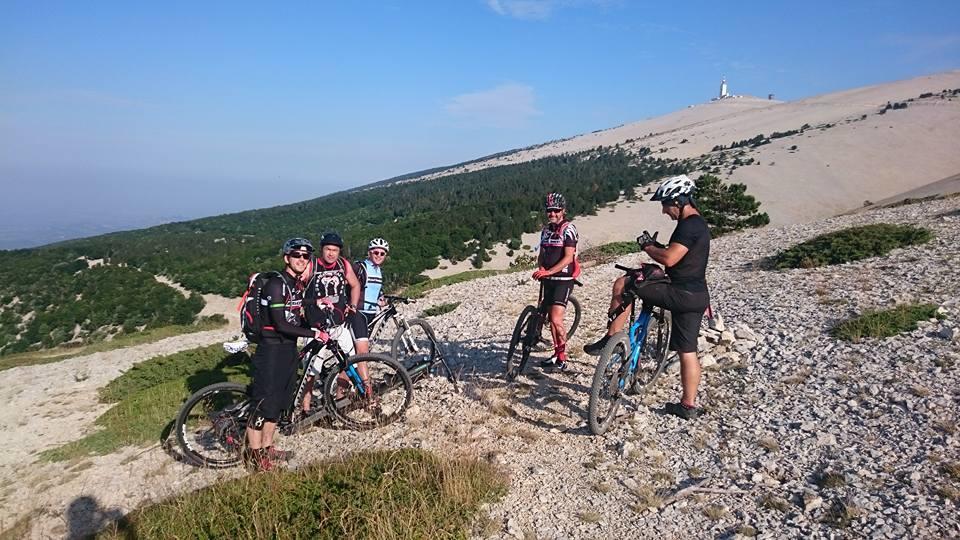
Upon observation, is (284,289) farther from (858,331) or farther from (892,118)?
(892,118)

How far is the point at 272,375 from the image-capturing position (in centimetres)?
514

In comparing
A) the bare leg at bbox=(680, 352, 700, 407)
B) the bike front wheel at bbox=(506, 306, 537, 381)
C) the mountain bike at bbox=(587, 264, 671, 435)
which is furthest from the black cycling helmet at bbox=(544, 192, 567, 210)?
the bare leg at bbox=(680, 352, 700, 407)

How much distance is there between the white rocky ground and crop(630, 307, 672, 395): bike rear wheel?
10.1 inches

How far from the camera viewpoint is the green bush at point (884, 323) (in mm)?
6793

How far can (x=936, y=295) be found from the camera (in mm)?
8055

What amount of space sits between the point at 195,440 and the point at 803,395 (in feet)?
22.6

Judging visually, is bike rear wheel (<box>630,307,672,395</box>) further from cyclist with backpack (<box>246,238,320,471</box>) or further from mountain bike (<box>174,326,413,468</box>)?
cyclist with backpack (<box>246,238,320,471</box>)

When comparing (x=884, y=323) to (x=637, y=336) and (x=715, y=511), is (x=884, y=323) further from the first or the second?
(x=715, y=511)

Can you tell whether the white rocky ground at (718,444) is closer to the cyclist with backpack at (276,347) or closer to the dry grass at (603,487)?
the dry grass at (603,487)

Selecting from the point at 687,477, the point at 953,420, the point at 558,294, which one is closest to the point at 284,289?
the point at 558,294

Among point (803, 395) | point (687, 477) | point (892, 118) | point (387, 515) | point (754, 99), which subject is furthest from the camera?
point (754, 99)

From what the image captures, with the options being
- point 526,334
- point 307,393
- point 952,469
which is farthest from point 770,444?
point 307,393

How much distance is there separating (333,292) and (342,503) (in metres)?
2.57

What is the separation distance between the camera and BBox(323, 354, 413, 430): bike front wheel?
19.9 feet
